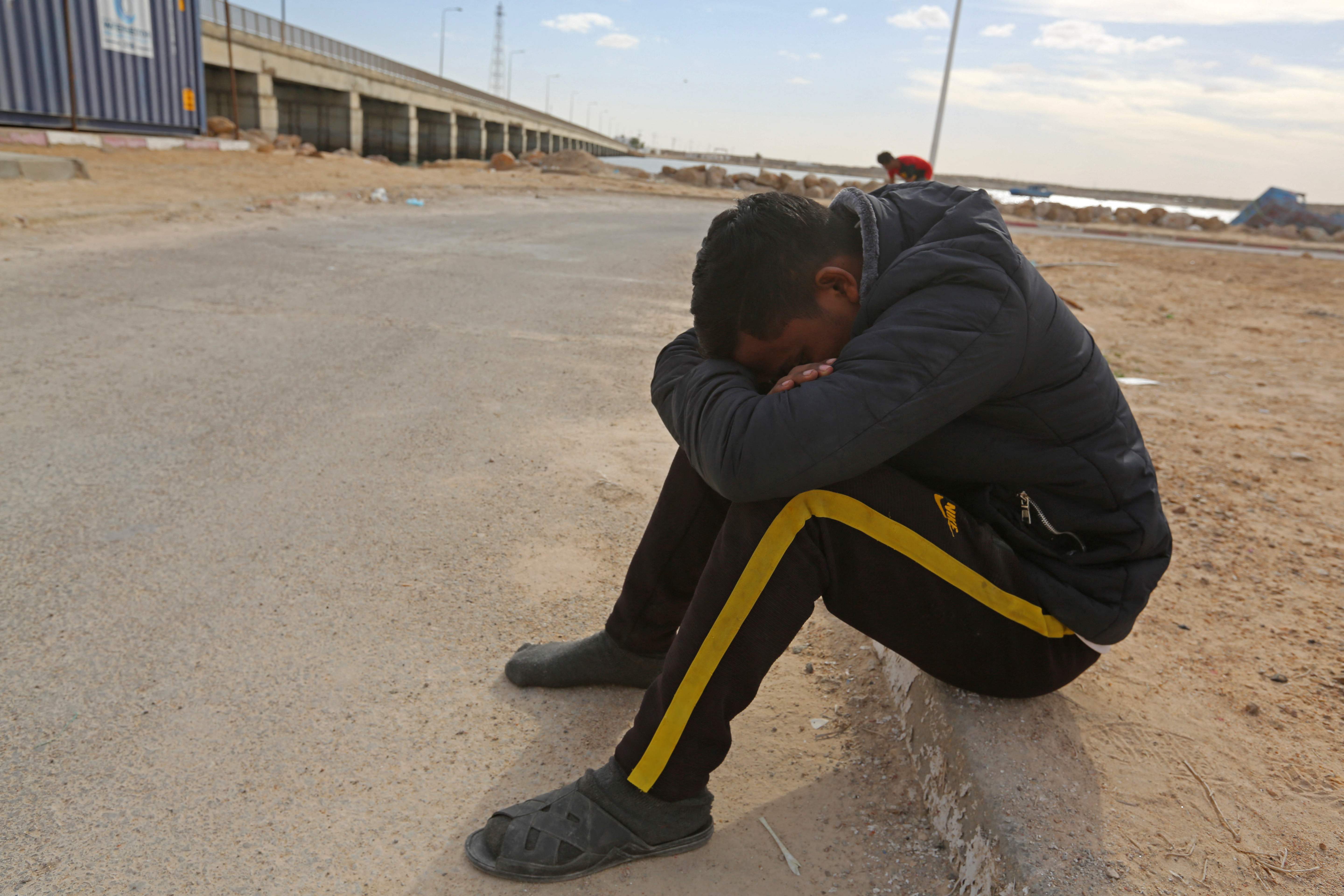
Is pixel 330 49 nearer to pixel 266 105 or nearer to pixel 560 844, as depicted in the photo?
pixel 266 105

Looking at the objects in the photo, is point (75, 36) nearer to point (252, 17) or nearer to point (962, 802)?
point (252, 17)

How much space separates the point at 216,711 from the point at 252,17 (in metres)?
32.2

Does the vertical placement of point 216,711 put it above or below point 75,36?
below

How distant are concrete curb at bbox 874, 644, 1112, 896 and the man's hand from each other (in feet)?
2.54

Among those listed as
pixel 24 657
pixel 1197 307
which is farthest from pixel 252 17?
pixel 24 657

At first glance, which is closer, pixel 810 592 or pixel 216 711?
pixel 810 592

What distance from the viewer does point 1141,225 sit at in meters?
33.7

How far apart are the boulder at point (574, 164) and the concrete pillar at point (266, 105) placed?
8.57 m

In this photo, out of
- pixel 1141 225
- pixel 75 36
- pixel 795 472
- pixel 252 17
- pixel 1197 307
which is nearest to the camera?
pixel 795 472

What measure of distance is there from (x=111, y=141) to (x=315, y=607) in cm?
1561

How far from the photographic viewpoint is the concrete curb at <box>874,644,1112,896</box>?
1463 mm

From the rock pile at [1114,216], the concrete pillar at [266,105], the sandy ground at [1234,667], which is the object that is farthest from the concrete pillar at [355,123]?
the sandy ground at [1234,667]

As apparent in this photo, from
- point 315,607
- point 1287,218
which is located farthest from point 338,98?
point 315,607

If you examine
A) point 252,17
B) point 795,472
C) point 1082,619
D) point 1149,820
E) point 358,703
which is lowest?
point 358,703
